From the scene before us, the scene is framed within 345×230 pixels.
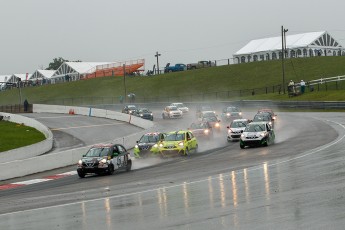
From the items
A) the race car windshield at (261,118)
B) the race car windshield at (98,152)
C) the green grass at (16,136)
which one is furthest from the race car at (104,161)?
the race car windshield at (261,118)

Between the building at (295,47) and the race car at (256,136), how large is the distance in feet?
240

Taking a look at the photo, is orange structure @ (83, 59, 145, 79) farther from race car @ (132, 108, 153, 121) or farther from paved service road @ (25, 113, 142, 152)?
race car @ (132, 108, 153, 121)

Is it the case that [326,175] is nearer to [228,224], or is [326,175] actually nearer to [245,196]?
[245,196]

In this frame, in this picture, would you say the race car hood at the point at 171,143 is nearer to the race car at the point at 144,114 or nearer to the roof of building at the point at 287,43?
the race car at the point at 144,114

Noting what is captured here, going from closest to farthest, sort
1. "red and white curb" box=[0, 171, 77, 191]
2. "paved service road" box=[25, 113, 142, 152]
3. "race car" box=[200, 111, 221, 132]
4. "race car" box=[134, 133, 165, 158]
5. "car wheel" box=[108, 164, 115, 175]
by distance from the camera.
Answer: "red and white curb" box=[0, 171, 77, 191] < "car wheel" box=[108, 164, 115, 175] < "race car" box=[134, 133, 165, 158] < "paved service road" box=[25, 113, 142, 152] < "race car" box=[200, 111, 221, 132]

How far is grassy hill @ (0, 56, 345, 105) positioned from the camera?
3703 inches

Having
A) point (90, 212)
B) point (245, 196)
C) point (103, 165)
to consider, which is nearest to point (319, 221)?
point (245, 196)

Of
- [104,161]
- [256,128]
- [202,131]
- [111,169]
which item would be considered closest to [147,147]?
[256,128]

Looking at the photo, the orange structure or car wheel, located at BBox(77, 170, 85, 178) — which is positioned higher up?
the orange structure

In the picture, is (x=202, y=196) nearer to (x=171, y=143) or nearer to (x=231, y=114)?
(x=171, y=143)

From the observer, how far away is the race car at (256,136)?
1369 inches

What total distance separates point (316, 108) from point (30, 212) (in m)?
51.9

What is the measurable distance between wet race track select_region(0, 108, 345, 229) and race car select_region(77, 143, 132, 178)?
49 cm

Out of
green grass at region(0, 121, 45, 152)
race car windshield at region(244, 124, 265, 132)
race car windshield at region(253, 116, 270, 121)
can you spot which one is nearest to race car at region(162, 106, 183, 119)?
green grass at region(0, 121, 45, 152)
